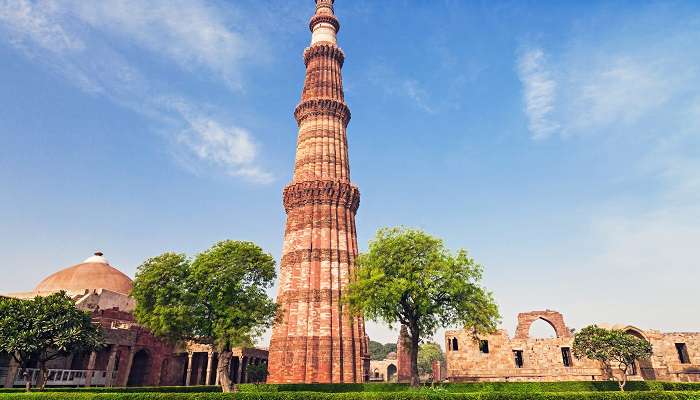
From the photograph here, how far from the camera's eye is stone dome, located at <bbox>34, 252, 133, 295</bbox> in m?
47.0

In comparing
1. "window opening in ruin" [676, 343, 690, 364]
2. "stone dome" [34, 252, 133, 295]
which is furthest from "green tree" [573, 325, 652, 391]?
"stone dome" [34, 252, 133, 295]

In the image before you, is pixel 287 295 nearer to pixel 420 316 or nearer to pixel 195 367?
pixel 420 316

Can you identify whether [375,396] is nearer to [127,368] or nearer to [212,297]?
[212,297]

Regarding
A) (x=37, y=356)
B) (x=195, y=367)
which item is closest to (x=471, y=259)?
(x=37, y=356)

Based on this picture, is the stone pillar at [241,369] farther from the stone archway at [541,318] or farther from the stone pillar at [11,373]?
the stone archway at [541,318]

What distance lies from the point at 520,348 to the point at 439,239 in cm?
2082

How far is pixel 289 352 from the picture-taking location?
33.0 m

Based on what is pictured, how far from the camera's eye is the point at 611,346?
3469 centimetres

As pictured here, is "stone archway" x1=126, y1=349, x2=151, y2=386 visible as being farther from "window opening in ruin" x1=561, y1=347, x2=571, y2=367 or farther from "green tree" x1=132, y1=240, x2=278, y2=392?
"window opening in ruin" x1=561, y1=347, x2=571, y2=367

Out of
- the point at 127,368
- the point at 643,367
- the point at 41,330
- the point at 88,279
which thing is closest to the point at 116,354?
the point at 127,368

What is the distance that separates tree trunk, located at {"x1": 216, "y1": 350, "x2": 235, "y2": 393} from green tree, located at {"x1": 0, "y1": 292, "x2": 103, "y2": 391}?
29.0ft

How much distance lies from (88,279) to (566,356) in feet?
164

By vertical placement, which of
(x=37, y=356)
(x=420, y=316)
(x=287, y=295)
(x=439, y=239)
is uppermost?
(x=439, y=239)

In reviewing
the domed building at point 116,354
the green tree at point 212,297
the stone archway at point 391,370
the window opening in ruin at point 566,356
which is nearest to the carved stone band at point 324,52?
the green tree at point 212,297
